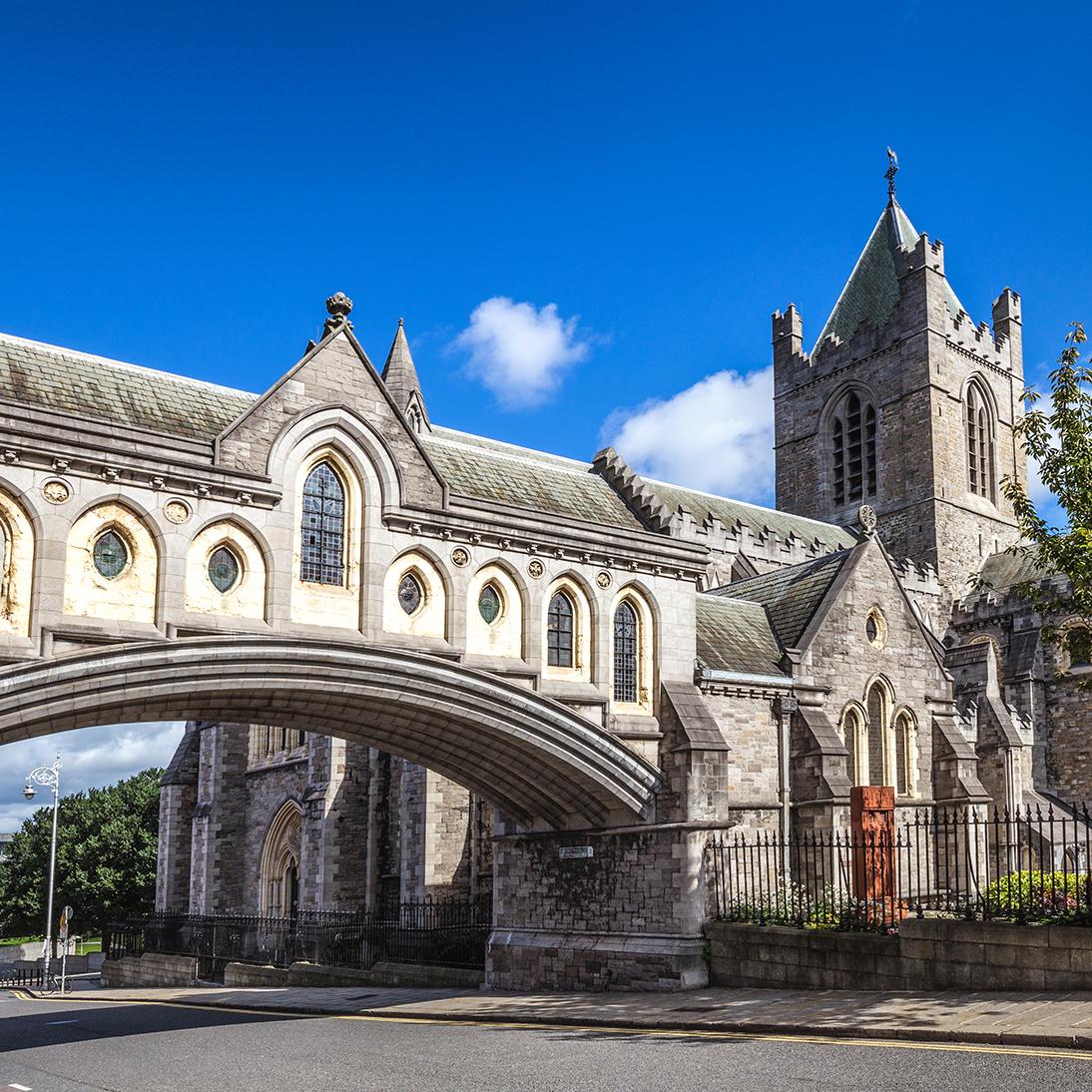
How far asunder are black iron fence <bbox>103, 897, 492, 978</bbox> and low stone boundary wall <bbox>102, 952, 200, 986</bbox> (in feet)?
1.34

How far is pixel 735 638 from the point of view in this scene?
928 inches

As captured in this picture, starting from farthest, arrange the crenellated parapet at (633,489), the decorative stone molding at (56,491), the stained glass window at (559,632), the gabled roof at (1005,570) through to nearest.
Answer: the gabled roof at (1005,570)
the crenellated parapet at (633,489)
the stained glass window at (559,632)
the decorative stone molding at (56,491)

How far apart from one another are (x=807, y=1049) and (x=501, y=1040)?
12.7 ft

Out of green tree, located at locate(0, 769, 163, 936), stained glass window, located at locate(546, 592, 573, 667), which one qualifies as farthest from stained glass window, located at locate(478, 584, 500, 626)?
green tree, located at locate(0, 769, 163, 936)

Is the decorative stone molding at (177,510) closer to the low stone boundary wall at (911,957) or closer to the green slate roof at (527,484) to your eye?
the green slate roof at (527,484)

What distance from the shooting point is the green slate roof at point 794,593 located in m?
24.4

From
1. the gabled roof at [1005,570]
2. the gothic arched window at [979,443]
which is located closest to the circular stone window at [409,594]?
the gabled roof at [1005,570]

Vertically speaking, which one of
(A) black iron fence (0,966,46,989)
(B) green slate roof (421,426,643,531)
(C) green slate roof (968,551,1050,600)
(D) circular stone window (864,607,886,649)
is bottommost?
(A) black iron fence (0,966,46,989)

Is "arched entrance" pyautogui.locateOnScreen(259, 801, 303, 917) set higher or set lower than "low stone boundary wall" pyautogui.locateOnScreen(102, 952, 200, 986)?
higher

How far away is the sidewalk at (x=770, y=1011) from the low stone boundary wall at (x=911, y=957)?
31 cm

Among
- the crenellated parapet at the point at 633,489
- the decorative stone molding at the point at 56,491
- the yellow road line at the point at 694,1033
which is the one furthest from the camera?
the crenellated parapet at the point at 633,489

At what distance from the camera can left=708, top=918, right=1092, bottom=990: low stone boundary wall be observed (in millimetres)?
13539

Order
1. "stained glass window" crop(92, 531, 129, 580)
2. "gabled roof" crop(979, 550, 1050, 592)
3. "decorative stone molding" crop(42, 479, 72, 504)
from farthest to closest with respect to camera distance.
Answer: "gabled roof" crop(979, 550, 1050, 592)
"stained glass window" crop(92, 531, 129, 580)
"decorative stone molding" crop(42, 479, 72, 504)

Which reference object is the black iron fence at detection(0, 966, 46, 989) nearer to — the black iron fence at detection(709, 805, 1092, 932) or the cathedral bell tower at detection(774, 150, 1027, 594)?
the black iron fence at detection(709, 805, 1092, 932)
